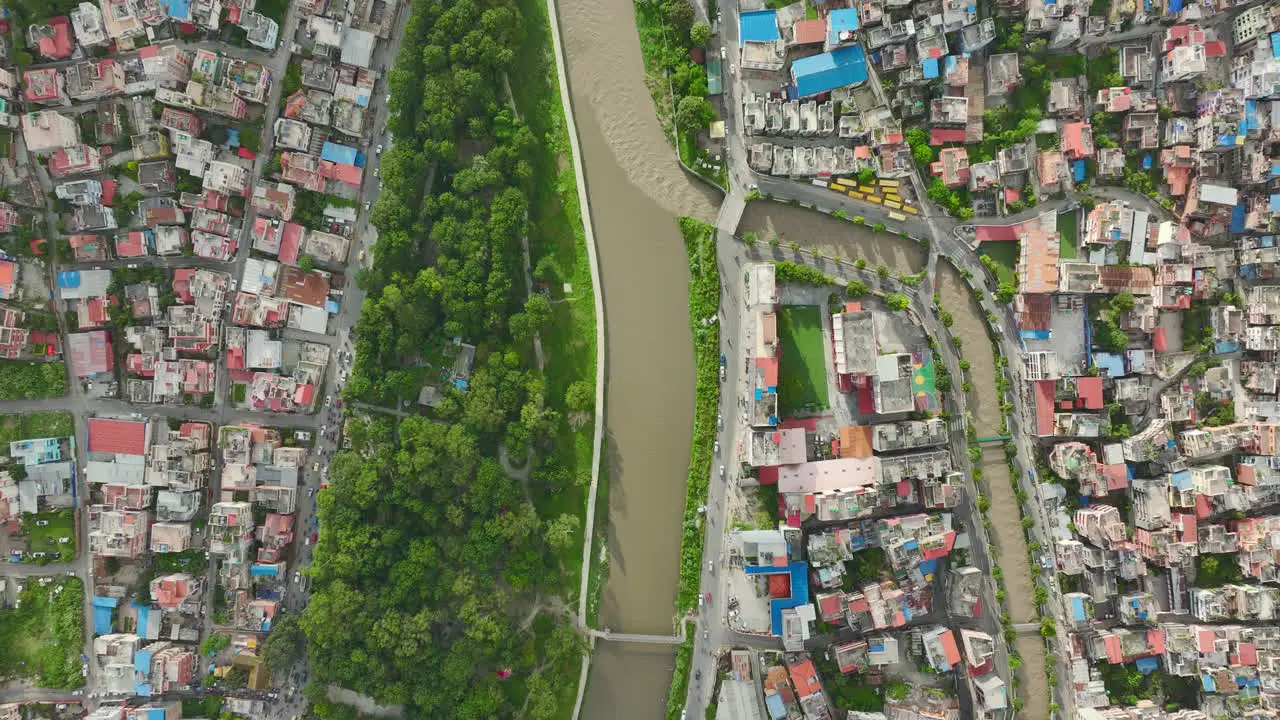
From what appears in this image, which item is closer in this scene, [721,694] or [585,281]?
[721,694]

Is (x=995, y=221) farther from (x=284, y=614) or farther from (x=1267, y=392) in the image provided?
(x=284, y=614)

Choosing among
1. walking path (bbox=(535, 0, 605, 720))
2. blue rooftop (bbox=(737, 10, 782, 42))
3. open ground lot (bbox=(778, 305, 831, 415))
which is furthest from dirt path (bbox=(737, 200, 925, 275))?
blue rooftop (bbox=(737, 10, 782, 42))

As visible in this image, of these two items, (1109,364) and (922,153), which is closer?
(922,153)

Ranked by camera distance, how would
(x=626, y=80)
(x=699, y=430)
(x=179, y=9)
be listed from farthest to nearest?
(x=626, y=80), (x=699, y=430), (x=179, y=9)

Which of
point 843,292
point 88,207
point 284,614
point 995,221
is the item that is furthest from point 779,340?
point 88,207

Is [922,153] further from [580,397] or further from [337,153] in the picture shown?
[337,153]

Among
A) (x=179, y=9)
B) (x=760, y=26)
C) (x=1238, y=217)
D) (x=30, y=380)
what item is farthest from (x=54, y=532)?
(x=1238, y=217)

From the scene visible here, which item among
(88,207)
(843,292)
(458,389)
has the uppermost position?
(88,207)
